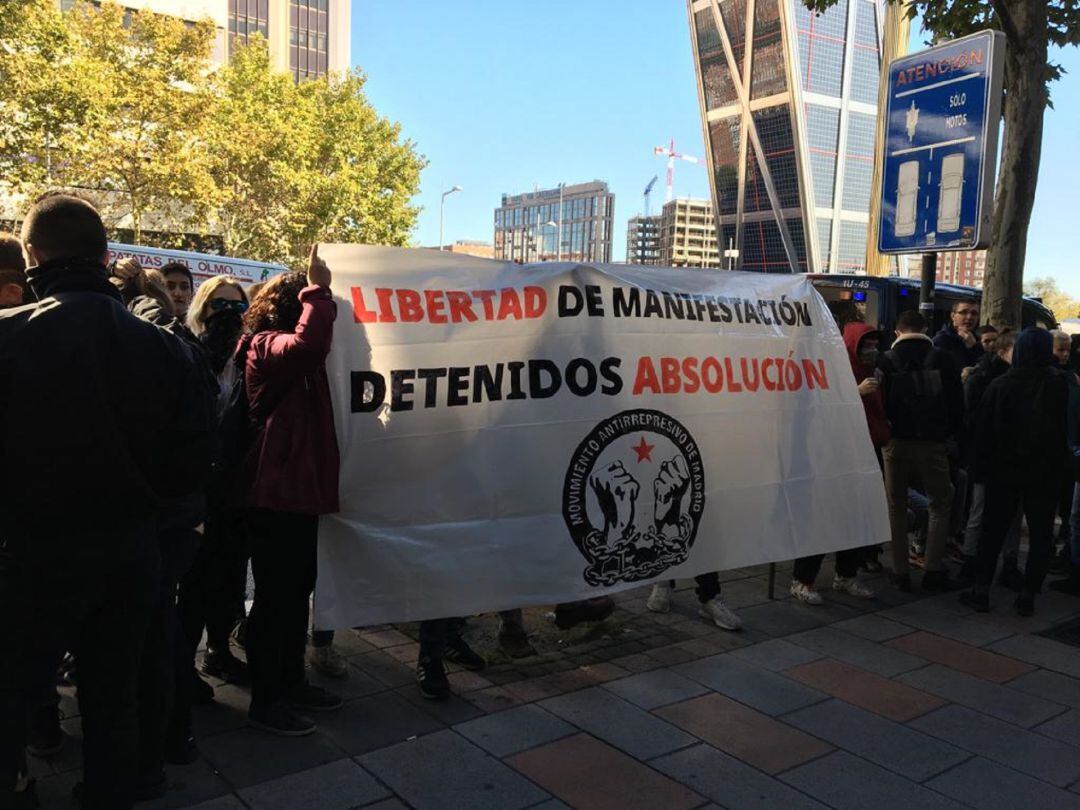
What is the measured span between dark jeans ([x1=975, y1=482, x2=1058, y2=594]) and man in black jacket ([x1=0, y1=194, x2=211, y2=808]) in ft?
16.1

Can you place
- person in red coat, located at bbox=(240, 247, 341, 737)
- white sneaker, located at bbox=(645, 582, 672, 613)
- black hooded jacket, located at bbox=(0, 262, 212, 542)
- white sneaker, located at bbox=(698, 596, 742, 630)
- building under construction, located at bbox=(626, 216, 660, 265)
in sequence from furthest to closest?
1. building under construction, located at bbox=(626, 216, 660, 265)
2. white sneaker, located at bbox=(645, 582, 672, 613)
3. white sneaker, located at bbox=(698, 596, 742, 630)
4. person in red coat, located at bbox=(240, 247, 341, 737)
5. black hooded jacket, located at bbox=(0, 262, 212, 542)

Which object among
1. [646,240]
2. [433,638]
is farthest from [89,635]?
[646,240]

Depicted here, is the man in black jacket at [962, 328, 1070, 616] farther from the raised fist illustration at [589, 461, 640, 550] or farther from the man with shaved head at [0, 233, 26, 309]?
the man with shaved head at [0, 233, 26, 309]

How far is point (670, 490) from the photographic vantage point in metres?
4.38

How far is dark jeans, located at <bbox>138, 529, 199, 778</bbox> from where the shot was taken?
111 inches

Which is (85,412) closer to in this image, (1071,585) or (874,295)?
(1071,585)

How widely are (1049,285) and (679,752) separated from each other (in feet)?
397

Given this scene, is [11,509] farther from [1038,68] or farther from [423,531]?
[1038,68]

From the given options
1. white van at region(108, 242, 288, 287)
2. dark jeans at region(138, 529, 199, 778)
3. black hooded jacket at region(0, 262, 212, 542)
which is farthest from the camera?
white van at region(108, 242, 288, 287)

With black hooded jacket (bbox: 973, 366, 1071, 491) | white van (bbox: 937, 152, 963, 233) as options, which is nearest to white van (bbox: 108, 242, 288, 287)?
white van (bbox: 937, 152, 963, 233)

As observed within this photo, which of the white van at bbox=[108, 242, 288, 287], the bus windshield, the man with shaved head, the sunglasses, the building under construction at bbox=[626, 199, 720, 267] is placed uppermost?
the building under construction at bbox=[626, 199, 720, 267]

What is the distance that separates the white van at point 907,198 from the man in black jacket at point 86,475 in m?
5.40

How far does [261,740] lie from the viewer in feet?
11.2

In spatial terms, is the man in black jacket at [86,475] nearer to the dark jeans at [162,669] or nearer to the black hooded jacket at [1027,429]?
the dark jeans at [162,669]
